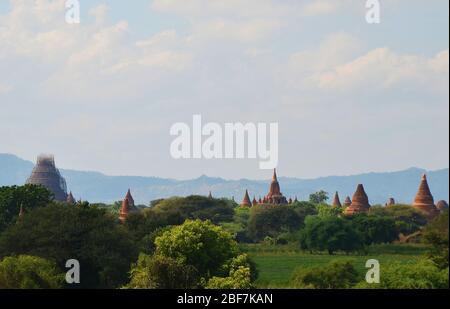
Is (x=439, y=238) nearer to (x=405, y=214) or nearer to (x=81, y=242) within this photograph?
(x=81, y=242)

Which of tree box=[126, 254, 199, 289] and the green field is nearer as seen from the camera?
tree box=[126, 254, 199, 289]

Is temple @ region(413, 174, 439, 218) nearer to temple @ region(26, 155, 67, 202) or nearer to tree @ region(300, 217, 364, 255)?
tree @ region(300, 217, 364, 255)

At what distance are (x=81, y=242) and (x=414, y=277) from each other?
20.8 m

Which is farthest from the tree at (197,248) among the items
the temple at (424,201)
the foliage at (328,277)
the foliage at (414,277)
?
the temple at (424,201)

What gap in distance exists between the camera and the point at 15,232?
181 feet

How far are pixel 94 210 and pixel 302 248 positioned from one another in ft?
131

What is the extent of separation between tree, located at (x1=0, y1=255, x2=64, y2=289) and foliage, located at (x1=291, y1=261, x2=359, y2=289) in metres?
11.5

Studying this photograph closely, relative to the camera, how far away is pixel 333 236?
86.6m

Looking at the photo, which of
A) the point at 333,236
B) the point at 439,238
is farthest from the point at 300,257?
the point at 439,238

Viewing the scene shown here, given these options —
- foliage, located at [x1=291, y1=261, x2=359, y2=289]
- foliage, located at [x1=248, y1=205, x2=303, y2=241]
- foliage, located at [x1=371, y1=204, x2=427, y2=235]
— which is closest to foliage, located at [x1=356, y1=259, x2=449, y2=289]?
foliage, located at [x1=291, y1=261, x2=359, y2=289]

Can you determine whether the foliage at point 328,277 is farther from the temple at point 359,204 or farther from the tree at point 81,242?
the temple at point 359,204

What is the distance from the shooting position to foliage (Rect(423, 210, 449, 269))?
1340 inches
